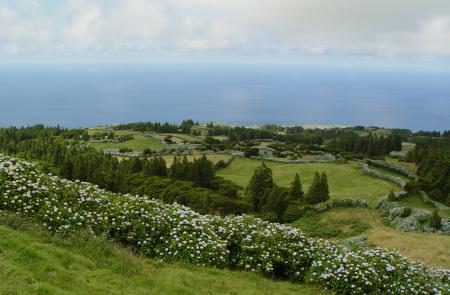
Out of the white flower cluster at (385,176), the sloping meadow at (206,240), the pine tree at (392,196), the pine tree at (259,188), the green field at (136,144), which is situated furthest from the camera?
the green field at (136,144)

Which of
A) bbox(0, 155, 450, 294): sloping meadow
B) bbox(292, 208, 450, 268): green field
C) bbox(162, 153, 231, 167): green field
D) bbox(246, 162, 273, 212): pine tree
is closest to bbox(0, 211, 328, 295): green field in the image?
bbox(0, 155, 450, 294): sloping meadow

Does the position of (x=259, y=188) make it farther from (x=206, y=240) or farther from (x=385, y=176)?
(x=206, y=240)

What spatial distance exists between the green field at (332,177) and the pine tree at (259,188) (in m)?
6.80

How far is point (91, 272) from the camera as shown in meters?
11.3

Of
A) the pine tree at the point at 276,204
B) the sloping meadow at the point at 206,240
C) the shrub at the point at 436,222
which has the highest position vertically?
the sloping meadow at the point at 206,240

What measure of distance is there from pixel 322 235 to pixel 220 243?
617 inches

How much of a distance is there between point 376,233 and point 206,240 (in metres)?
16.2

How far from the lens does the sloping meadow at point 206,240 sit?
14.0 metres

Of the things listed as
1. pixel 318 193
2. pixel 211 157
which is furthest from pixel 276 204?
pixel 211 157

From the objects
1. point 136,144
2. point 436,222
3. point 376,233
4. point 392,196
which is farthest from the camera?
point 136,144

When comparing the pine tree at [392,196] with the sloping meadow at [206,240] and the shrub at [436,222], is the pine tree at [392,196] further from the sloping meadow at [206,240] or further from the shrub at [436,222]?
the sloping meadow at [206,240]

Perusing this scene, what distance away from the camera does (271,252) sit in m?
14.9

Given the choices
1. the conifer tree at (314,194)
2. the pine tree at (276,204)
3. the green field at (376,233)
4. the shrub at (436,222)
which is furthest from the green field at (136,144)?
the shrub at (436,222)

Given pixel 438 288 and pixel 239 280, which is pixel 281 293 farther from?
pixel 438 288
